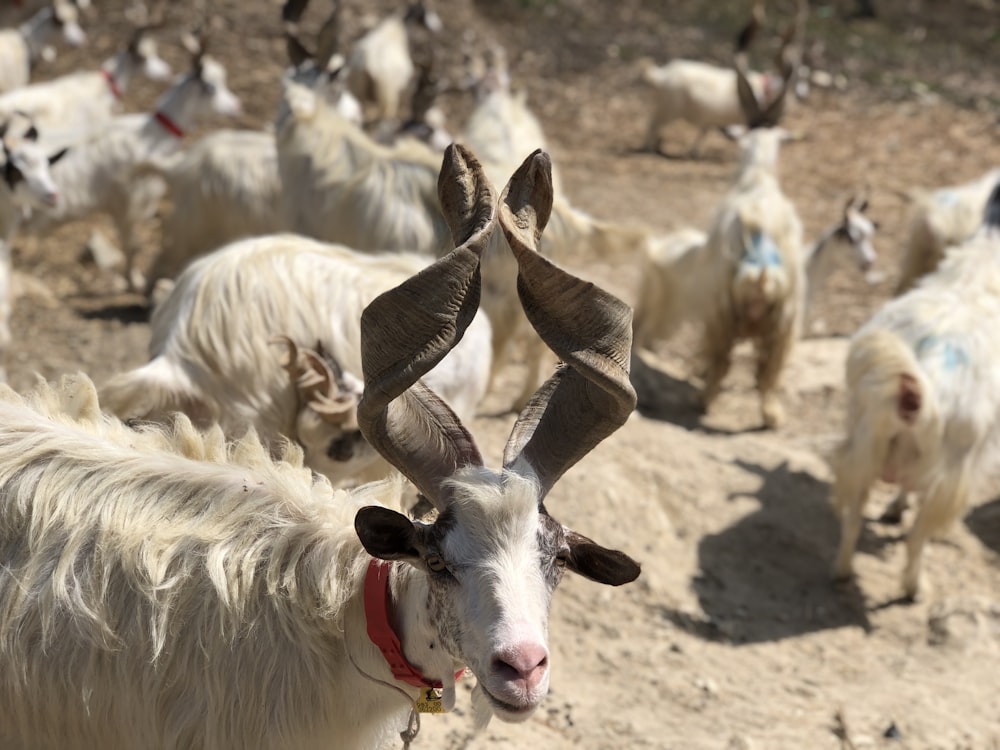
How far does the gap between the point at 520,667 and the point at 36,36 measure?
13.4 meters

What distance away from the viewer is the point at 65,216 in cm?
963

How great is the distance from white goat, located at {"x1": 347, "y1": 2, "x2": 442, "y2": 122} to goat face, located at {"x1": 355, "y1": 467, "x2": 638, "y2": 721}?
11586 millimetres

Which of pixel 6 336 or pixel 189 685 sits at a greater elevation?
pixel 189 685

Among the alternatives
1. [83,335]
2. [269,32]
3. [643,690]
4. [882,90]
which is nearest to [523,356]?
[83,335]

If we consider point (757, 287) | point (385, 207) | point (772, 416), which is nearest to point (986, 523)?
point (772, 416)

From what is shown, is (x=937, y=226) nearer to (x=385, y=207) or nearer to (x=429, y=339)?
(x=385, y=207)

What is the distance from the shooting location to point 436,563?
2.88 m

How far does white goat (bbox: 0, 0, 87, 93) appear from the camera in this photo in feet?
42.7

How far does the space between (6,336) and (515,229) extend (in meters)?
5.41

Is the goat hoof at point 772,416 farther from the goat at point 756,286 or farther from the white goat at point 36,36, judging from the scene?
the white goat at point 36,36

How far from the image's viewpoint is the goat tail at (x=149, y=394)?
457 centimetres

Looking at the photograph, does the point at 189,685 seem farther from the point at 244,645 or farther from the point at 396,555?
the point at 396,555

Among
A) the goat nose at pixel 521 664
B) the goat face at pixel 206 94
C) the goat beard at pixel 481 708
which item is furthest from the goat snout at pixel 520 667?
the goat face at pixel 206 94

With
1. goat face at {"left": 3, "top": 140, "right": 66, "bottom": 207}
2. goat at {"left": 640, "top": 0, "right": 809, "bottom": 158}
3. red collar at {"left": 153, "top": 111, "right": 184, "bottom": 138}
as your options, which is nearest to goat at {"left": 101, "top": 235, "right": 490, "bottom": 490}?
goat face at {"left": 3, "top": 140, "right": 66, "bottom": 207}
